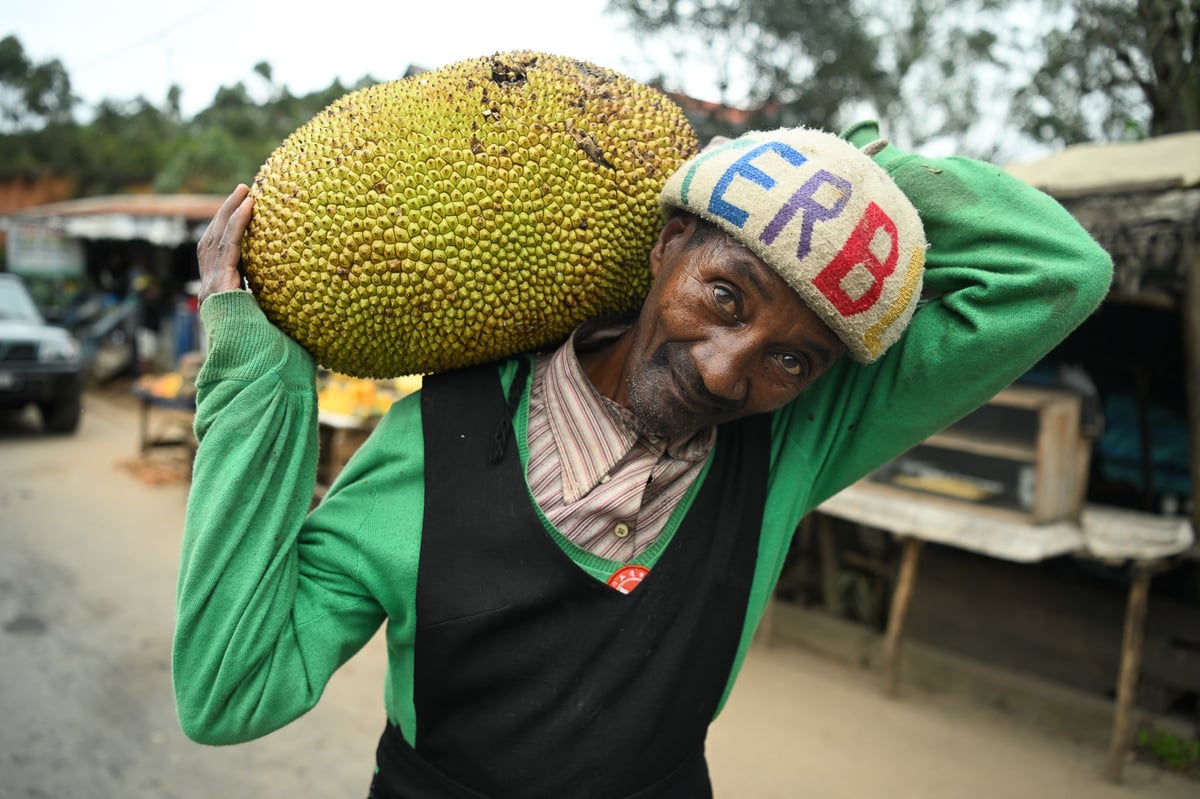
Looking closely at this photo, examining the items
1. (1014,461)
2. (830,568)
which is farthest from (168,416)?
(1014,461)

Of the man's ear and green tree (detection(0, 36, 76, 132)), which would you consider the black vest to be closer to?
the man's ear

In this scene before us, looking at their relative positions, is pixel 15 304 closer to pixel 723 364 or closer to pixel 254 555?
pixel 254 555

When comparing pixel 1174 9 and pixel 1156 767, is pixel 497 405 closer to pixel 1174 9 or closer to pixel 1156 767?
pixel 1156 767

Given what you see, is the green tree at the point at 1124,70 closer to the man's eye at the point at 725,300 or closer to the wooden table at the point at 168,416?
the man's eye at the point at 725,300

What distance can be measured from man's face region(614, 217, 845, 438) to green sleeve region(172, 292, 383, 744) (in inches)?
16.1

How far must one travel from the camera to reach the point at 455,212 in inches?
39.9

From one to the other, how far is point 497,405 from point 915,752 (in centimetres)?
320

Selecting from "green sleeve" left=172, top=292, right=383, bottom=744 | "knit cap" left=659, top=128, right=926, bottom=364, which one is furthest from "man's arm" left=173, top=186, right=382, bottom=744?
"knit cap" left=659, top=128, right=926, bottom=364

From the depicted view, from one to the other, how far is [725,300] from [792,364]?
0.38 feet

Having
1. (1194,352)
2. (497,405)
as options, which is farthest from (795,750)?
(497,405)

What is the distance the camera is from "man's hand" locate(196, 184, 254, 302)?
1.00 m

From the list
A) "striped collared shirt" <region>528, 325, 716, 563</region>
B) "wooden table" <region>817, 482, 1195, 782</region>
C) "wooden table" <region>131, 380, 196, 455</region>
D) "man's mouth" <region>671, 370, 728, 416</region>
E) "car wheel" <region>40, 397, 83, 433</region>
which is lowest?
"car wheel" <region>40, 397, 83, 433</region>

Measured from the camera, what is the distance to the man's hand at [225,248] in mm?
1004

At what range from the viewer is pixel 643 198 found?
3.67 ft
